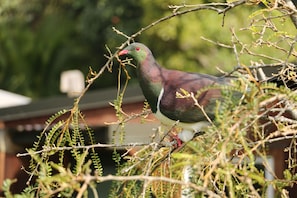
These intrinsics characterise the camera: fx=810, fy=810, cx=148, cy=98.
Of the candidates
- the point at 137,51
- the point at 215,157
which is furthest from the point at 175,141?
the point at 215,157

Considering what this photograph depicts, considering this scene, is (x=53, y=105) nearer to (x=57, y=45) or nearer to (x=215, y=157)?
(x=215, y=157)

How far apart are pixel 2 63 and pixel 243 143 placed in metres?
14.8

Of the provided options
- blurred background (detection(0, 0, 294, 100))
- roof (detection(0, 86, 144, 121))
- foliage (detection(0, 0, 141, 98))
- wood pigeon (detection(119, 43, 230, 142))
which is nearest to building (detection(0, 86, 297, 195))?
roof (detection(0, 86, 144, 121))

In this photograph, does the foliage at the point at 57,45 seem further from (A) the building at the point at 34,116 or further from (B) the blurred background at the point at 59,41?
(A) the building at the point at 34,116

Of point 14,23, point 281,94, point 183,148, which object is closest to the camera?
point 281,94

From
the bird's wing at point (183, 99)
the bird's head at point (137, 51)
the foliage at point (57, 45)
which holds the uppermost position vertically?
the foliage at point (57, 45)

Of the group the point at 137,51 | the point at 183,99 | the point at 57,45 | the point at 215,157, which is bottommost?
the point at 215,157

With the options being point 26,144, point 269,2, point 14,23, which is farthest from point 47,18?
point 269,2

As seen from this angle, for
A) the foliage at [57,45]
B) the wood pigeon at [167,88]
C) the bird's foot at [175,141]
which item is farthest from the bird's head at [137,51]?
the foliage at [57,45]

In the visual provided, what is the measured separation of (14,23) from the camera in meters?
16.5

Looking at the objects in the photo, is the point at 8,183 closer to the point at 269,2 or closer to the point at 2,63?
the point at 269,2

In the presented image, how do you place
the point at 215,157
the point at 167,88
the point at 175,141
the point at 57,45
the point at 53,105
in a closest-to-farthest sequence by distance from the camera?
the point at 215,157 → the point at 175,141 → the point at 167,88 → the point at 53,105 → the point at 57,45

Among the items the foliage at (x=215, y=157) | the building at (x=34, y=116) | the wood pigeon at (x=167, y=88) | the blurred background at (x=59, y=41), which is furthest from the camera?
the blurred background at (x=59, y=41)

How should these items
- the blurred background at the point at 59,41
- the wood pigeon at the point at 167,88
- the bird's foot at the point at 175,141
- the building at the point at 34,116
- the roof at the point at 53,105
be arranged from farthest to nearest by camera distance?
the blurred background at the point at 59,41
the roof at the point at 53,105
the building at the point at 34,116
the wood pigeon at the point at 167,88
the bird's foot at the point at 175,141
